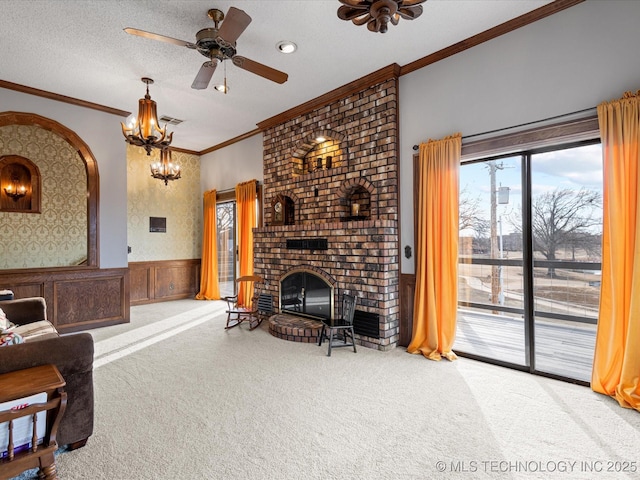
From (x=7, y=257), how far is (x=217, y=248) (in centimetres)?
334

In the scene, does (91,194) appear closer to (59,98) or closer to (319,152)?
(59,98)

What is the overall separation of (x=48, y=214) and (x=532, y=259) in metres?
6.75

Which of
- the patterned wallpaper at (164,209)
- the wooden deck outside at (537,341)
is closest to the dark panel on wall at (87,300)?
the patterned wallpaper at (164,209)

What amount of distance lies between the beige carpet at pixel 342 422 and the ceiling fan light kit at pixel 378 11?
8.84ft

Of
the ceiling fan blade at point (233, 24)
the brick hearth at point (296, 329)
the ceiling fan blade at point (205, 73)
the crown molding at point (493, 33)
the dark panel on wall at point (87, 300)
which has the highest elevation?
the crown molding at point (493, 33)

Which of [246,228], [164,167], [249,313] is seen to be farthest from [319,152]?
[164,167]

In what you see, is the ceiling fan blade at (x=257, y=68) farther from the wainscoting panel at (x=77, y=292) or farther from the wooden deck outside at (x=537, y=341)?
the wainscoting panel at (x=77, y=292)

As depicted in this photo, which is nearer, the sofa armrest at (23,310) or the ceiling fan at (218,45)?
the ceiling fan at (218,45)

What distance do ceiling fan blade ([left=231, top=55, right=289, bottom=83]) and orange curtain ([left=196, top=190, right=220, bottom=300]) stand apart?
4531mm

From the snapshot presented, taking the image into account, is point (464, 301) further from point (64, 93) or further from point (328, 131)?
point (64, 93)

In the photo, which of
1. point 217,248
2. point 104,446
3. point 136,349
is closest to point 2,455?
point 104,446

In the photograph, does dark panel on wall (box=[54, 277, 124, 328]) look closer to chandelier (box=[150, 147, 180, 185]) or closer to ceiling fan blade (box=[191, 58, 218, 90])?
chandelier (box=[150, 147, 180, 185])

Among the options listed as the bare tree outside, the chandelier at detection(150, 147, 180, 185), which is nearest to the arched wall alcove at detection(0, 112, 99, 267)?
the chandelier at detection(150, 147, 180, 185)

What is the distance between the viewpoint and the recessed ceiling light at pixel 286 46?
11.7 feet
